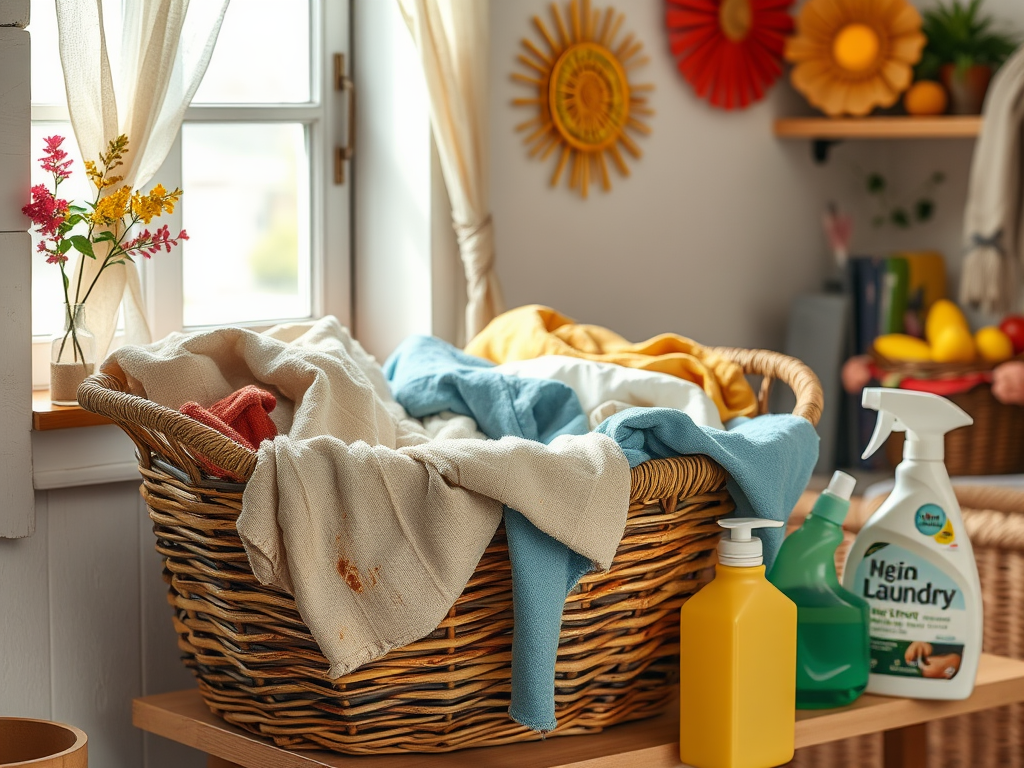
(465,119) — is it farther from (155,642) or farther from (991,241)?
(991,241)

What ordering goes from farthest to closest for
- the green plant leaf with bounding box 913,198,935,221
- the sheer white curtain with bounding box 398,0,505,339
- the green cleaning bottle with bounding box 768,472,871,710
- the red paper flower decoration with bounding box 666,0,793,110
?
the green plant leaf with bounding box 913,198,935,221 → the red paper flower decoration with bounding box 666,0,793,110 → the sheer white curtain with bounding box 398,0,505,339 → the green cleaning bottle with bounding box 768,472,871,710

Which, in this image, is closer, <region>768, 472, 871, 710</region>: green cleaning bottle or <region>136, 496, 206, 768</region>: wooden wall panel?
<region>768, 472, 871, 710</region>: green cleaning bottle

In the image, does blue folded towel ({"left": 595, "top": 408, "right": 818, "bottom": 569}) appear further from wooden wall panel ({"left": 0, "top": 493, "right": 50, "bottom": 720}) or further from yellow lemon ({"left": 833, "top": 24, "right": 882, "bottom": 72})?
yellow lemon ({"left": 833, "top": 24, "right": 882, "bottom": 72})

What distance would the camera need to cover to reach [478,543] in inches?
38.4

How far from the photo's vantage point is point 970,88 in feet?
7.13

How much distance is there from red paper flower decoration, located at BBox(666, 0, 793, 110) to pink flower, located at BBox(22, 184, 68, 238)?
103 centimetres

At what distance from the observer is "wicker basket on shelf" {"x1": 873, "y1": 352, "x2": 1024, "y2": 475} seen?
2033 millimetres

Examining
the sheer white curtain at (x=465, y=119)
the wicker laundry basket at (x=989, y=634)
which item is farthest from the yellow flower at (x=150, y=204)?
the wicker laundry basket at (x=989, y=634)

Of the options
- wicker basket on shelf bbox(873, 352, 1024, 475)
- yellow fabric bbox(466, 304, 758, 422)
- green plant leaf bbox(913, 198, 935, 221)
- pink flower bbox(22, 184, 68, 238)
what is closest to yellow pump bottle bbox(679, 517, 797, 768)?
yellow fabric bbox(466, 304, 758, 422)

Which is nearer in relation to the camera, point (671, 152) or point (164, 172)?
point (164, 172)

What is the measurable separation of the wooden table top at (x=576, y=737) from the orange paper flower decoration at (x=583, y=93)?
0.93m

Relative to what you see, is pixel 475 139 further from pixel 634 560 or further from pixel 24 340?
pixel 634 560

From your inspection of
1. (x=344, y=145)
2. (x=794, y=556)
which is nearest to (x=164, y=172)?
(x=344, y=145)

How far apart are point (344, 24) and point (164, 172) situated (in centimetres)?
35
